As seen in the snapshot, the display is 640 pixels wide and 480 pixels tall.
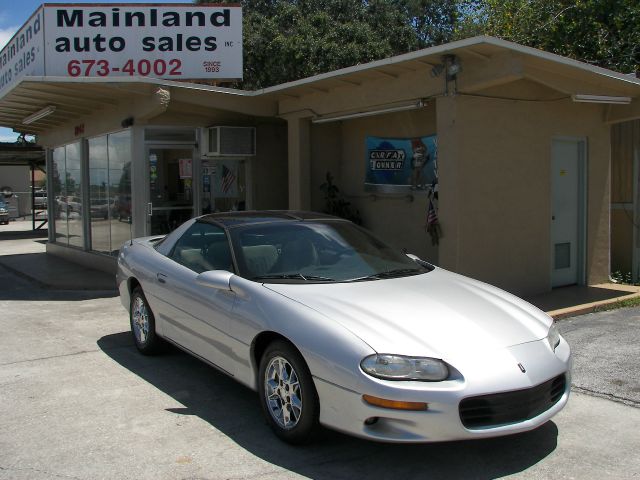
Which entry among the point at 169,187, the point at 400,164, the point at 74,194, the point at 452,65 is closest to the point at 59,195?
the point at 74,194

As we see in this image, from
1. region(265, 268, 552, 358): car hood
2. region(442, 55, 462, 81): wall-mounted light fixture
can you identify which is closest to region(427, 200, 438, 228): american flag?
region(442, 55, 462, 81): wall-mounted light fixture

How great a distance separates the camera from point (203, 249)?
5539mm

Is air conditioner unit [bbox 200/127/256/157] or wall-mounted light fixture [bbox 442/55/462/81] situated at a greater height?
wall-mounted light fixture [bbox 442/55/462/81]

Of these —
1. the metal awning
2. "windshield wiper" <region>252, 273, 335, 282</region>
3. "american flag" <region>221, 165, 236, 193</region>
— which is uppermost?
the metal awning

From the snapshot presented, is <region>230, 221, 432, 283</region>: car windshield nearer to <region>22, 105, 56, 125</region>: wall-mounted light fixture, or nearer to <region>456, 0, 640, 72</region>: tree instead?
<region>22, 105, 56, 125</region>: wall-mounted light fixture

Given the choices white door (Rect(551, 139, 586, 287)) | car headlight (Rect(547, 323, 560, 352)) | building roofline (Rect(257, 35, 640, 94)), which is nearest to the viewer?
car headlight (Rect(547, 323, 560, 352))

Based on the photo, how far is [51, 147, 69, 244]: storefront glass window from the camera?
14469 mm

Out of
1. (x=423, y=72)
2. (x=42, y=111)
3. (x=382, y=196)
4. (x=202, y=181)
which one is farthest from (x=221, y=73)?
(x=423, y=72)

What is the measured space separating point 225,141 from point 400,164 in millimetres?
3073

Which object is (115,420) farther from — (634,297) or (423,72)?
(634,297)

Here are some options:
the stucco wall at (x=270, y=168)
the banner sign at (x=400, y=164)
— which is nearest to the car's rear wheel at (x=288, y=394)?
the banner sign at (x=400, y=164)

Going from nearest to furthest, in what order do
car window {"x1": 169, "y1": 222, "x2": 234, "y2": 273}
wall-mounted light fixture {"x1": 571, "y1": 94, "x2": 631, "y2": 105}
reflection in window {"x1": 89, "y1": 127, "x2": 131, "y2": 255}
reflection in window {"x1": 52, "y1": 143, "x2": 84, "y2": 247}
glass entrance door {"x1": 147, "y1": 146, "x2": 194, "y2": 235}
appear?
car window {"x1": 169, "y1": 222, "x2": 234, "y2": 273}, wall-mounted light fixture {"x1": 571, "y1": 94, "x2": 631, "y2": 105}, glass entrance door {"x1": 147, "y1": 146, "x2": 194, "y2": 235}, reflection in window {"x1": 89, "y1": 127, "x2": 131, "y2": 255}, reflection in window {"x1": 52, "y1": 143, "x2": 84, "y2": 247}

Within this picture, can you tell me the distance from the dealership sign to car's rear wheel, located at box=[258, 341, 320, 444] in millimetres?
8512

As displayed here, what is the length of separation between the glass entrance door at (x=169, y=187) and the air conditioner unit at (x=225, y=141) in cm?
35
